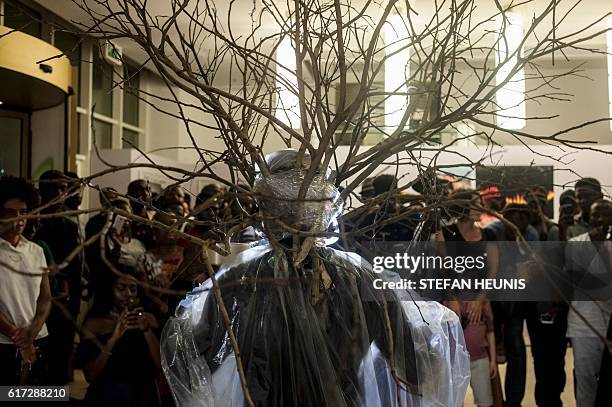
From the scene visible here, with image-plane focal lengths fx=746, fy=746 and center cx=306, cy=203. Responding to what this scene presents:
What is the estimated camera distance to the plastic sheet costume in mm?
1193

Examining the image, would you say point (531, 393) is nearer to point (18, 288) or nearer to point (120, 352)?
point (120, 352)

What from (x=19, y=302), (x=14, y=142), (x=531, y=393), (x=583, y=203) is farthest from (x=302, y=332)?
(x=14, y=142)

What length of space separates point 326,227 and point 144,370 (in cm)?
125

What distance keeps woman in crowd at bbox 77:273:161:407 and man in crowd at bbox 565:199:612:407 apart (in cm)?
146

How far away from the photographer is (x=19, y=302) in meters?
2.25

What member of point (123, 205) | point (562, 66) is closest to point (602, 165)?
point (562, 66)

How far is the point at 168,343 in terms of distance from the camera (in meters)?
1.25

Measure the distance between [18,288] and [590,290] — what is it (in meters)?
1.90

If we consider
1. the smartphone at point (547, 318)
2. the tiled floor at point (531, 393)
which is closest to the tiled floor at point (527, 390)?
the tiled floor at point (531, 393)

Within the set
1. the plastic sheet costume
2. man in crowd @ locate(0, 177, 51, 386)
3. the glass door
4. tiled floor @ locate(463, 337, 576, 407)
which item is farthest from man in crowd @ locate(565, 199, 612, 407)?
the glass door

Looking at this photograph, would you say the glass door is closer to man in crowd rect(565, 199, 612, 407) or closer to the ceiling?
the ceiling

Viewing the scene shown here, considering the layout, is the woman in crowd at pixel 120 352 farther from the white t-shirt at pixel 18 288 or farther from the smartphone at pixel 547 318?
the smartphone at pixel 547 318

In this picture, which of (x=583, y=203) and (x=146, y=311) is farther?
(x=583, y=203)

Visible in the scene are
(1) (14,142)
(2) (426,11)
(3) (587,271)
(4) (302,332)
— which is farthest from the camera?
(2) (426,11)
